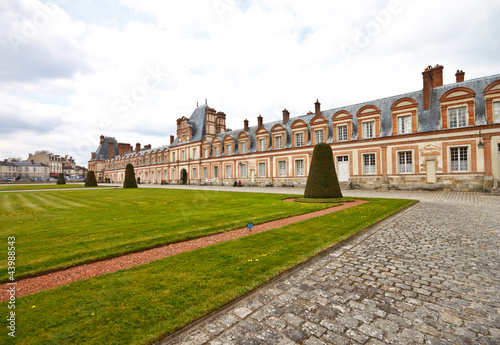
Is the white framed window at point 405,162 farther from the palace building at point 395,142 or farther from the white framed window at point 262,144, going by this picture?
the white framed window at point 262,144

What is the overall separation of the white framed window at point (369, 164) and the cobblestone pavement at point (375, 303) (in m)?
18.4

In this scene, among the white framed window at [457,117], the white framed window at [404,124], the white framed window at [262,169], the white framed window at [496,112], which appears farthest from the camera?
the white framed window at [262,169]

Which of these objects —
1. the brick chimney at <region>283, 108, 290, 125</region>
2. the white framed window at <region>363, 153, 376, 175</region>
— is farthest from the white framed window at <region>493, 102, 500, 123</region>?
the brick chimney at <region>283, 108, 290, 125</region>

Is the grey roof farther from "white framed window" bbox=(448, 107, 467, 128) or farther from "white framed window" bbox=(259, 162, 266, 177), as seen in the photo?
"white framed window" bbox=(448, 107, 467, 128)

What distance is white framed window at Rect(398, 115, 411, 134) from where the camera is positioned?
819 inches

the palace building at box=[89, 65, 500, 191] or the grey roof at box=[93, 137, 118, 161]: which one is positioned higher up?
the grey roof at box=[93, 137, 118, 161]

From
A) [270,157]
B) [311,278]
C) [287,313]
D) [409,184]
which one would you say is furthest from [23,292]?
[270,157]

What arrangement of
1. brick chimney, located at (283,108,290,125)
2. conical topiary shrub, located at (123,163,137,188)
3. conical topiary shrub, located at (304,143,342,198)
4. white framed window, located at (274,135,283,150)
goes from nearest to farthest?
conical topiary shrub, located at (304,143,342,198) → white framed window, located at (274,135,283,150) → conical topiary shrub, located at (123,163,137,188) → brick chimney, located at (283,108,290,125)

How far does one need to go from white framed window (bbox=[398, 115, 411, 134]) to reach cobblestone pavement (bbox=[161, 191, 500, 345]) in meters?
18.6

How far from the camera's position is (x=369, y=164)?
74.2ft

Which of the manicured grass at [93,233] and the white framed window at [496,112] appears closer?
the manicured grass at [93,233]

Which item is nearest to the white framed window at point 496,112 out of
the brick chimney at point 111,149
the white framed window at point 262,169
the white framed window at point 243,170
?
the white framed window at point 262,169

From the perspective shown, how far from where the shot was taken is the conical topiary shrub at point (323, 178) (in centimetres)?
1370

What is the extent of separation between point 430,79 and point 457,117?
4.35 meters
